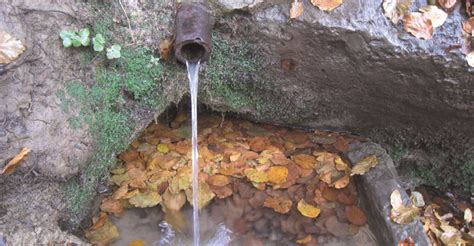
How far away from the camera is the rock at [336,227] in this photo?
307cm

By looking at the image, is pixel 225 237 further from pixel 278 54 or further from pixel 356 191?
pixel 278 54

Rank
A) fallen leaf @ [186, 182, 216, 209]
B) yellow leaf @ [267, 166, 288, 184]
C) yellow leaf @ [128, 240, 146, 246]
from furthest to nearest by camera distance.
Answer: yellow leaf @ [267, 166, 288, 184], fallen leaf @ [186, 182, 216, 209], yellow leaf @ [128, 240, 146, 246]

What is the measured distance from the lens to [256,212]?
3.20 m

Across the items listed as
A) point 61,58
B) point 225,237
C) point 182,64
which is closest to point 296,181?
point 225,237

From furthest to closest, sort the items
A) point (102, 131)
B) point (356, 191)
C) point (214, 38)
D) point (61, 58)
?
point (356, 191)
point (214, 38)
point (102, 131)
point (61, 58)

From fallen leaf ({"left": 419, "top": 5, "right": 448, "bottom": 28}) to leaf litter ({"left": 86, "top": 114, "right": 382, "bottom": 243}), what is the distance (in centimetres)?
96

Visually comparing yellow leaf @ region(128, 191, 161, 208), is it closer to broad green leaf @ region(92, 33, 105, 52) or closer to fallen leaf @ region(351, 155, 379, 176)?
broad green leaf @ region(92, 33, 105, 52)

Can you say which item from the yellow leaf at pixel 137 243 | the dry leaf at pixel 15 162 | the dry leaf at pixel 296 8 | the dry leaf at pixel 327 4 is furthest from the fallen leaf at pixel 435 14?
the dry leaf at pixel 15 162

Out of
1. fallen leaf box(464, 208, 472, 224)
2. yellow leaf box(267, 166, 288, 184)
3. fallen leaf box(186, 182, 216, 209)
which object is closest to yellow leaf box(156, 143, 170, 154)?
fallen leaf box(186, 182, 216, 209)

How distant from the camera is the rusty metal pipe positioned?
2.67 meters

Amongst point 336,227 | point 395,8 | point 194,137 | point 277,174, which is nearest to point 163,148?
A: point 194,137

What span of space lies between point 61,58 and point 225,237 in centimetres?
150

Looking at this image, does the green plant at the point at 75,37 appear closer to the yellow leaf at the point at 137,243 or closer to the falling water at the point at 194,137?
the falling water at the point at 194,137

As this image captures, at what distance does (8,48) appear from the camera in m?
2.37
